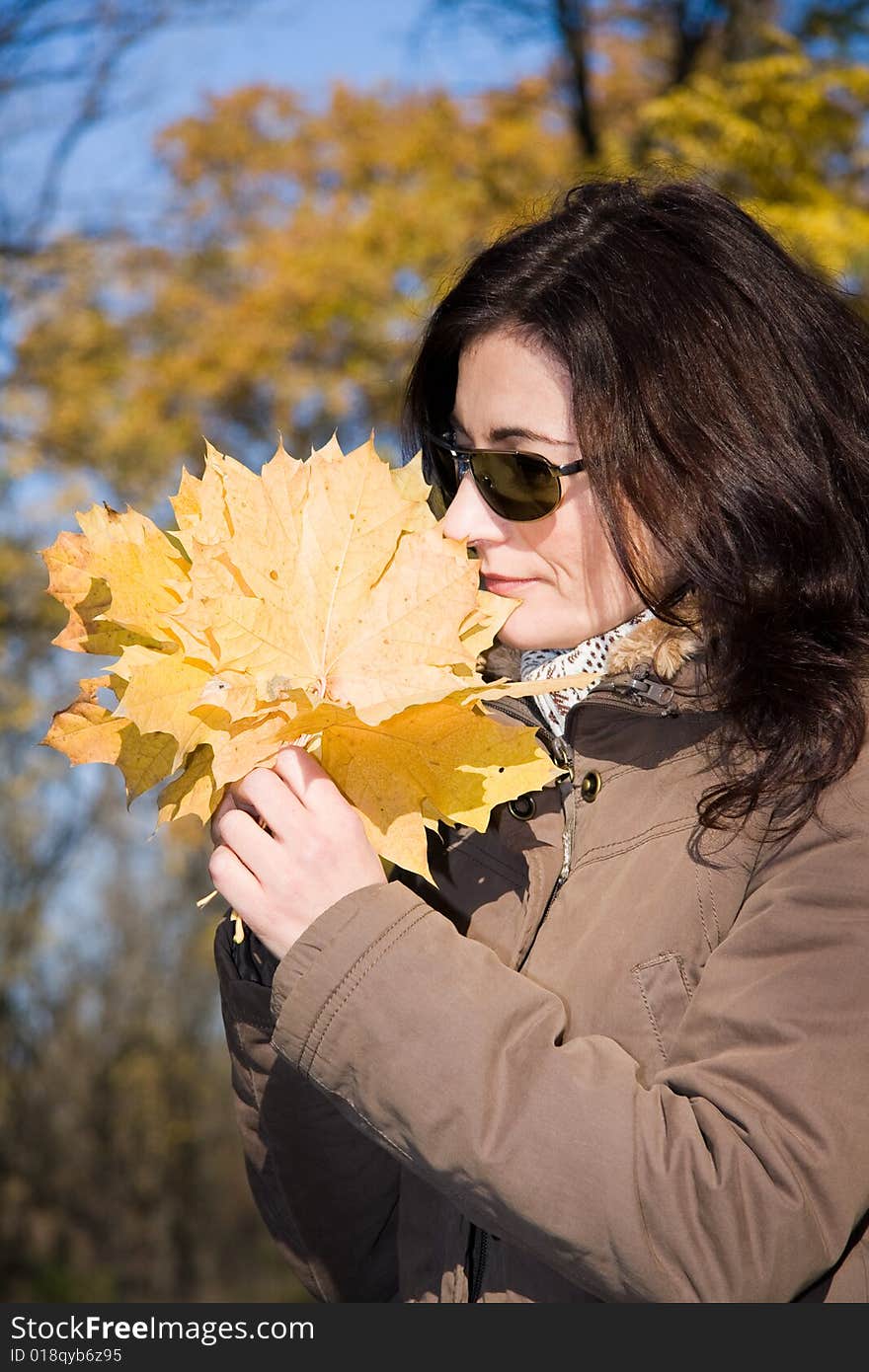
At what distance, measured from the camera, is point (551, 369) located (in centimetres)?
174

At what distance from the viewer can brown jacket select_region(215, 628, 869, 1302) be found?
125cm

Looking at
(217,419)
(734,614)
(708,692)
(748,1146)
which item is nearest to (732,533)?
(734,614)

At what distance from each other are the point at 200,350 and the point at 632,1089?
30.8 ft

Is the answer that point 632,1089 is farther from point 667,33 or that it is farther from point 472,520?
point 667,33

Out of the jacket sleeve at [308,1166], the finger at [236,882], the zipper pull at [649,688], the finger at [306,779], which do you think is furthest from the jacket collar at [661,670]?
the jacket sleeve at [308,1166]

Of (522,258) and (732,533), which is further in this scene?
(522,258)

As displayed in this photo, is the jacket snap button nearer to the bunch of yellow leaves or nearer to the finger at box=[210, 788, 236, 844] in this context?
the bunch of yellow leaves

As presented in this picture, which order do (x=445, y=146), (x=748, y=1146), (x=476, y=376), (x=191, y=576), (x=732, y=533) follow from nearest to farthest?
(x=748, y=1146), (x=191, y=576), (x=732, y=533), (x=476, y=376), (x=445, y=146)

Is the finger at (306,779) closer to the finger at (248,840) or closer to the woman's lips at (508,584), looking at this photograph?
the finger at (248,840)

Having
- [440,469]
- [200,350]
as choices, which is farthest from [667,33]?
[440,469]

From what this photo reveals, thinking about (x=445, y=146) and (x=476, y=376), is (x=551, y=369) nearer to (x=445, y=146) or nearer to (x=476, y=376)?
(x=476, y=376)

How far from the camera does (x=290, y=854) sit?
142 centimetres

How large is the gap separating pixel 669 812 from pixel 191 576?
614mm

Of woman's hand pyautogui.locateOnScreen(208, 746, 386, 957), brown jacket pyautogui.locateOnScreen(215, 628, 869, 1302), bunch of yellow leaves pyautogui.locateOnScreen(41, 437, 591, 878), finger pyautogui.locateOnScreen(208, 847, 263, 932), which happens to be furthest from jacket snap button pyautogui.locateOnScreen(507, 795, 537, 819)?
finger pyautogui.locateOnScreen(208, 847, 263, 932)
